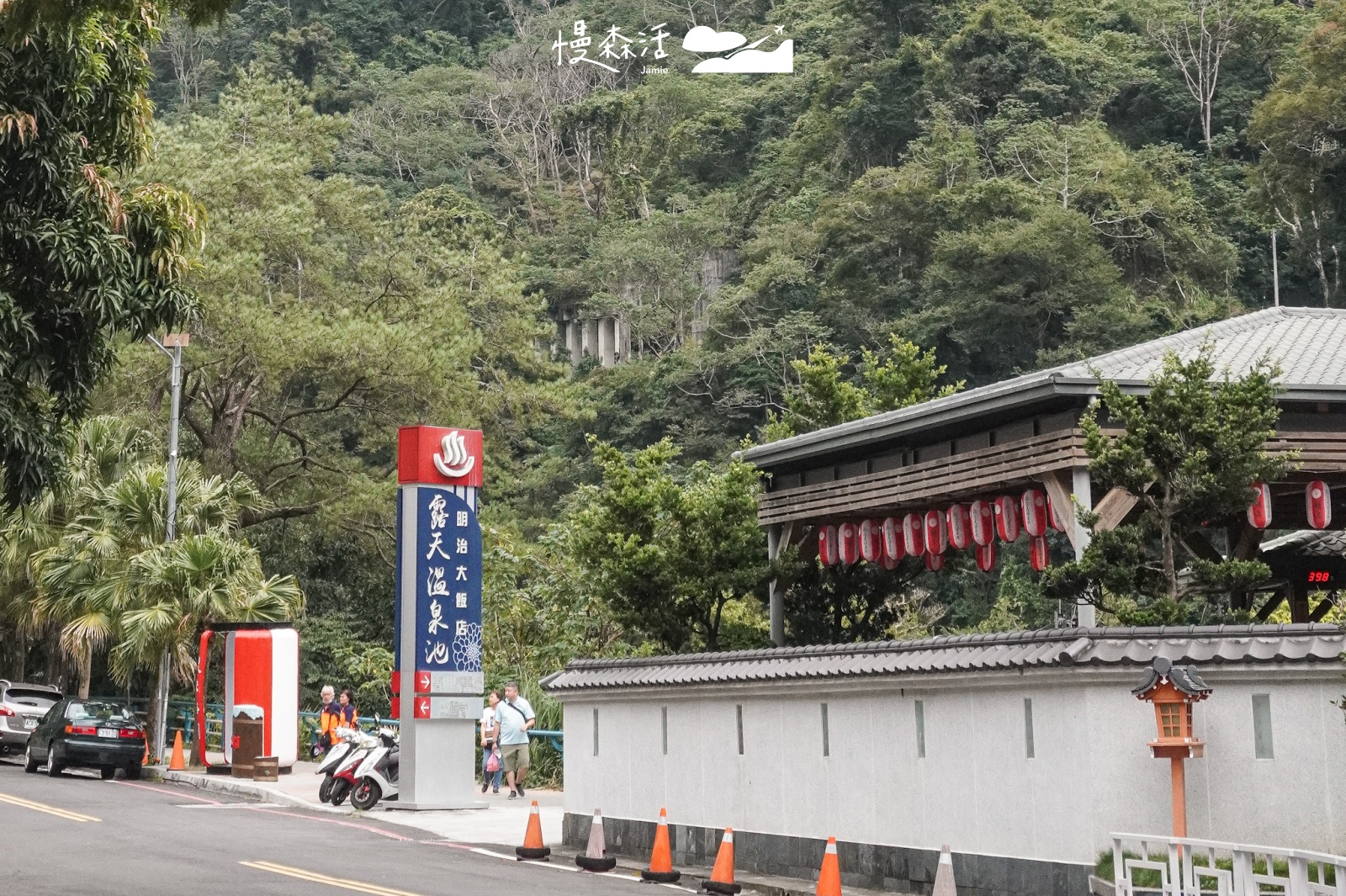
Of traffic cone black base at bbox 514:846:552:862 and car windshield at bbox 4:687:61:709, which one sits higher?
car windshield at bbox 4:687:61:709

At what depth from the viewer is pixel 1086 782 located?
471 inches

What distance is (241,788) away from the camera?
1027 inches

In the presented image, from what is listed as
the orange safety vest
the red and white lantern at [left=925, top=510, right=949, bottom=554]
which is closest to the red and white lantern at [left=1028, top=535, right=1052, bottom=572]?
the red and white lantern at [left=925, top=510, right=949, bottom=554]

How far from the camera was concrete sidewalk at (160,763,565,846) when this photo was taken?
19609mm

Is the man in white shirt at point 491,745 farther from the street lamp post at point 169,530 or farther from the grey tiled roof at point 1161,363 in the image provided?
the street lamp post at point 169,530

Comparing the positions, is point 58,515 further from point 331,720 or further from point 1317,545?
point 1317,545

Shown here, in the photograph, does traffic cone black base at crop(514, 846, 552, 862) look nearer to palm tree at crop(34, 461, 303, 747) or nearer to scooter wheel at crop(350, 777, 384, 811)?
scooter wheel at crop(350, 777, 384, 811)

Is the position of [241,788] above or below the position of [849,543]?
below

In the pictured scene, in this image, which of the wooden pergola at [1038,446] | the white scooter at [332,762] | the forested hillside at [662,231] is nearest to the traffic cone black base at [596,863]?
the wooden pergola at [1038,446]

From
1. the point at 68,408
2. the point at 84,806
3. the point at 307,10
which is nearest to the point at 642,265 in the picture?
the point at 307,10

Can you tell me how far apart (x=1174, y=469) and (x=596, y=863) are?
6722 mm

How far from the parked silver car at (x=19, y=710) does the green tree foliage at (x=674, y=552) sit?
13095 millimetres

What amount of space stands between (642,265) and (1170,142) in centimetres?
2340

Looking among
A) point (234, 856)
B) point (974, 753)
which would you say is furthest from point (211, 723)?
point (974, 753)
